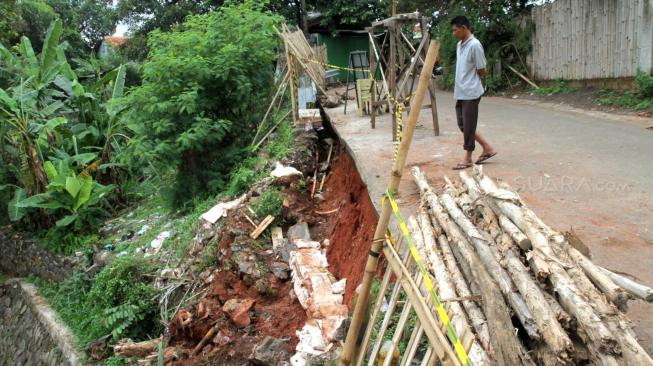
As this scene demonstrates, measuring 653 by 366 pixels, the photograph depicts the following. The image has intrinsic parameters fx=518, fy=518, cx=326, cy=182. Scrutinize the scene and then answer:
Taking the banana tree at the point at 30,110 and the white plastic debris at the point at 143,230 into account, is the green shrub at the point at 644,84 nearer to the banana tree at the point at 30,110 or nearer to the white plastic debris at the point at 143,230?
the white plastic debris at the point at 143,230

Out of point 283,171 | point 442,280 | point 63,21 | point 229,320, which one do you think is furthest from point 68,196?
point 63,21

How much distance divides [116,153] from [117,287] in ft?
15.9

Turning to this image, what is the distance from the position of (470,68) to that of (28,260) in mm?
9710

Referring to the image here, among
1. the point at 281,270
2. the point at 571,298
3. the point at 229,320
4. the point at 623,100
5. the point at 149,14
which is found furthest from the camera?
the point at 149,14

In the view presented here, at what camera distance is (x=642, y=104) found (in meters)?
9.62

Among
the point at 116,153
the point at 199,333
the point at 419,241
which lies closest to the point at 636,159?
the point at 419,241

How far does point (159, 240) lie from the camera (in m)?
8.43

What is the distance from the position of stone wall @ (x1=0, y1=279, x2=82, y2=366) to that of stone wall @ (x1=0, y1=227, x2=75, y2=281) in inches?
13.6

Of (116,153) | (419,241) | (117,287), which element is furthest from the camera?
(116,153)

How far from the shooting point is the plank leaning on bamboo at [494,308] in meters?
2.10

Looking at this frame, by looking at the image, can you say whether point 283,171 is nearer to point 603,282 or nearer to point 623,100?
point 603,282

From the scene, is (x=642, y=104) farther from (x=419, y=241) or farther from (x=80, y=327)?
(x=80, y=327)

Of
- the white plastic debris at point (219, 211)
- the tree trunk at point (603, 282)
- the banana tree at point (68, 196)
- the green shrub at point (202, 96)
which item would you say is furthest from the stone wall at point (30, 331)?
the tree trunk at point (603, 282)

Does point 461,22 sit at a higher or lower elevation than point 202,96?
higher
